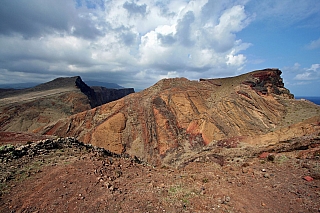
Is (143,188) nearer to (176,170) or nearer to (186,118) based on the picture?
(176,170)

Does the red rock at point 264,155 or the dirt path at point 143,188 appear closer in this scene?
the dirt path at point 143,188

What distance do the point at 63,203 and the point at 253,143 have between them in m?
15.1

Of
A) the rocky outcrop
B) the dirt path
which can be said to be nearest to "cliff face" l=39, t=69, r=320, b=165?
the dirt path

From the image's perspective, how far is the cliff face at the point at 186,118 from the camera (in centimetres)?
2220

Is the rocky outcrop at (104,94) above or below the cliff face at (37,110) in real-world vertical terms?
above

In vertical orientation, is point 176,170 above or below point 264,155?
below

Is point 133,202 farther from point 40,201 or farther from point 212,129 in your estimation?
point 212,129

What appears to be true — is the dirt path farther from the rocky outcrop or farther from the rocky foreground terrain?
the rocky outcrop

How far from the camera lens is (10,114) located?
129 ft

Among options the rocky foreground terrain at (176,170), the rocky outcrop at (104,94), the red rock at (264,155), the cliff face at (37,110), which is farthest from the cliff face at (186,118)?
the rocky outcrop at (104,94)

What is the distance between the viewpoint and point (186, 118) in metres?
25.4

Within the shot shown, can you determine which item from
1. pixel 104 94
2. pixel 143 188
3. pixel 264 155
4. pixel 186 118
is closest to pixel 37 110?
pixel 186 118

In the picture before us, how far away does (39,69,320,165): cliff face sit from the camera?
2220 cm

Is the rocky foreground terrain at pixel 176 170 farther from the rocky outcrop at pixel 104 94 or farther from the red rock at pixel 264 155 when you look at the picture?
the rocky outcrop at pixel 104 94
